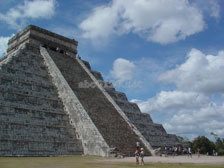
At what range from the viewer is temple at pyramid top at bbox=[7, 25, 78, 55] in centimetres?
3468

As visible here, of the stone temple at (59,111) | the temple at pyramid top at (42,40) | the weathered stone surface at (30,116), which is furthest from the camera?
the temple at pyramid top at (42,40)

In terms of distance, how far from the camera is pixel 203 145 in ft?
157

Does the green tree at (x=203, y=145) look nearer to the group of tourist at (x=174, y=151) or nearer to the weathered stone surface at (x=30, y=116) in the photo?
the group of tourist at (x=174, y=151)

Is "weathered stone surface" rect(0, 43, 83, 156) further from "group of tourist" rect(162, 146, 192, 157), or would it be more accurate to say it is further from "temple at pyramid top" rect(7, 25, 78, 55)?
"group of tourist" rect(162, 146, 192, 157)

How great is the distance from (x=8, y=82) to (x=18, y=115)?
3.20 m

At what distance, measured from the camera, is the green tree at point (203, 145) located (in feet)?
154

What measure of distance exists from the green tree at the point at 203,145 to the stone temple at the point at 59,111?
45.1 feet

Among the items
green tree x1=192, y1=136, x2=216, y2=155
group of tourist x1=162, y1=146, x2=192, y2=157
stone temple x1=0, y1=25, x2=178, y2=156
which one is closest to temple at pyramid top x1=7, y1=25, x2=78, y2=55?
stone temple x1=0, y1=25, x2=178, y2=156

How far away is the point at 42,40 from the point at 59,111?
449 inches

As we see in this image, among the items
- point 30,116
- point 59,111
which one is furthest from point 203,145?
point 30,116

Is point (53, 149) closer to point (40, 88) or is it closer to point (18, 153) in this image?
point (18, 153)

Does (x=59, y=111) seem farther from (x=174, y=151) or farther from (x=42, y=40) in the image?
(x=42, y=40)

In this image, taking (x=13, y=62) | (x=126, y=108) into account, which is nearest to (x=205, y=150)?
(x=126, y=108)

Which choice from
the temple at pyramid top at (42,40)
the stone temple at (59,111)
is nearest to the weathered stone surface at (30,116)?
the stone temple at (59,111)
